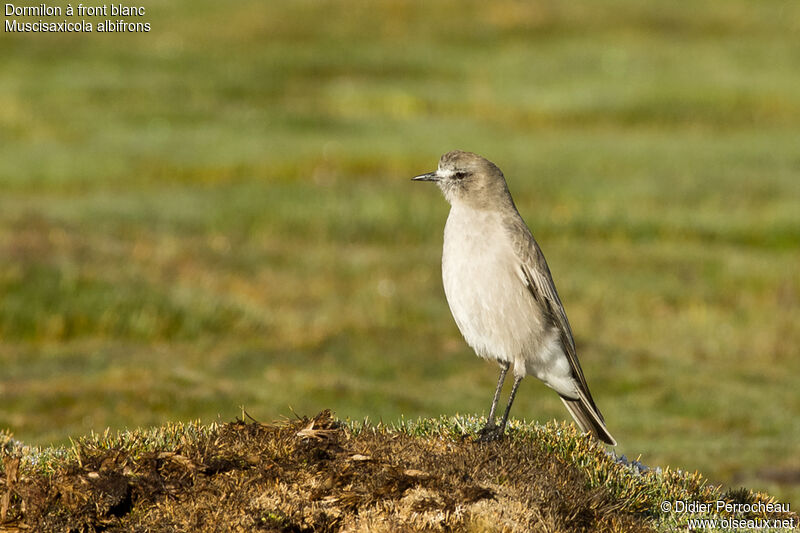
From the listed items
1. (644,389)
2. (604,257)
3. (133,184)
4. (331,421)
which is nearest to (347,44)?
(133,184)

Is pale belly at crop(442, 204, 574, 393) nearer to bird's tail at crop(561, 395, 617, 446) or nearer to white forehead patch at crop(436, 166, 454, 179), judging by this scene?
white forehead patch at crop(436, 166, 454, 179)

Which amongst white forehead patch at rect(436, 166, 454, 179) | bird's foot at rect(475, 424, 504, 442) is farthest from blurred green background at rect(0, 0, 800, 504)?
white forehead patch at rect(436, 166, 454, 179)

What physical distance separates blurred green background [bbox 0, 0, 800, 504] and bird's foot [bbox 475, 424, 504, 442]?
19.3ft

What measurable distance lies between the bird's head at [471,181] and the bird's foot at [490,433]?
195cm

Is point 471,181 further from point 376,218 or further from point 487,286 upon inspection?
point 376,218

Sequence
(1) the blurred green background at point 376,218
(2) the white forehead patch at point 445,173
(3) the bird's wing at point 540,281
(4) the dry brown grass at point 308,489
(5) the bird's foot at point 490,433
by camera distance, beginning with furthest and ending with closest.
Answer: (1) the blurred green background at point 376,218 → (2) the white forehead patch at point 445,173 → (3) the bird's wing at point 540,281 → (5) the bird's foot at point 490,433 → (4) the dry brown grass at point 308,489

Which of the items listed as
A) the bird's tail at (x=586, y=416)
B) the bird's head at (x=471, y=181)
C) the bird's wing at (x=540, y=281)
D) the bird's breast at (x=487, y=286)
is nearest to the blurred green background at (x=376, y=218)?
the bird's tail at (x=586, y=416)

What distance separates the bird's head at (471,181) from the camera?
1058cm

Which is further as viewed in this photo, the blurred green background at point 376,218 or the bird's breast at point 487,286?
the blurred green background at point 376,218

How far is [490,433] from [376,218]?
2135cm

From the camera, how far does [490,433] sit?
986 cm

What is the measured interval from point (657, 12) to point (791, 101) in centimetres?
2023

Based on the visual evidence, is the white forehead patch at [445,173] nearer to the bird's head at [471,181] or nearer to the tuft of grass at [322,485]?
the bird's head at [471,181]

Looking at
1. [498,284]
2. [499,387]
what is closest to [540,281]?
[498,284]
